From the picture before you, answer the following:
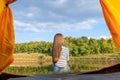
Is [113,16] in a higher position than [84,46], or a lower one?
lower

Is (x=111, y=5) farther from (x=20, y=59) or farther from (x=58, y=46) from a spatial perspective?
(x=20, y=59)

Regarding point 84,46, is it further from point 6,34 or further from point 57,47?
point 6,34

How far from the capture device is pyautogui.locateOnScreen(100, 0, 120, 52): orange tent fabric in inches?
236

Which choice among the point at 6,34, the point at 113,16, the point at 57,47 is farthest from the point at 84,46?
the point at 6,34

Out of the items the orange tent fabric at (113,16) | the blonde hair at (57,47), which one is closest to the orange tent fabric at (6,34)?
the orange tent fabric at (113,16)

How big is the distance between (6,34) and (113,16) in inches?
63.0

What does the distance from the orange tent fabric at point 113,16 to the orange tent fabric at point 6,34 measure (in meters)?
1.39

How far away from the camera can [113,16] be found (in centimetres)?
605

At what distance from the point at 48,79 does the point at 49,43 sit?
1622cm

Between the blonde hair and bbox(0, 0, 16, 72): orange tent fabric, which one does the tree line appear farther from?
bbox(0, 0, 16, 72): orange tent fabric

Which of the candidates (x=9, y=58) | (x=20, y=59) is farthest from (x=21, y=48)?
(x=9, y=58)

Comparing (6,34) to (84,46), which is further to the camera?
(84,46)

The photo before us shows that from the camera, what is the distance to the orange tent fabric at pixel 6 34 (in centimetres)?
599

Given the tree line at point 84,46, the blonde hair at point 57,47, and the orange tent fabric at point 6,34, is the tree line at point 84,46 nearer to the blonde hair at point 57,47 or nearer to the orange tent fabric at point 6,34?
the blonde hair at point 57,47
